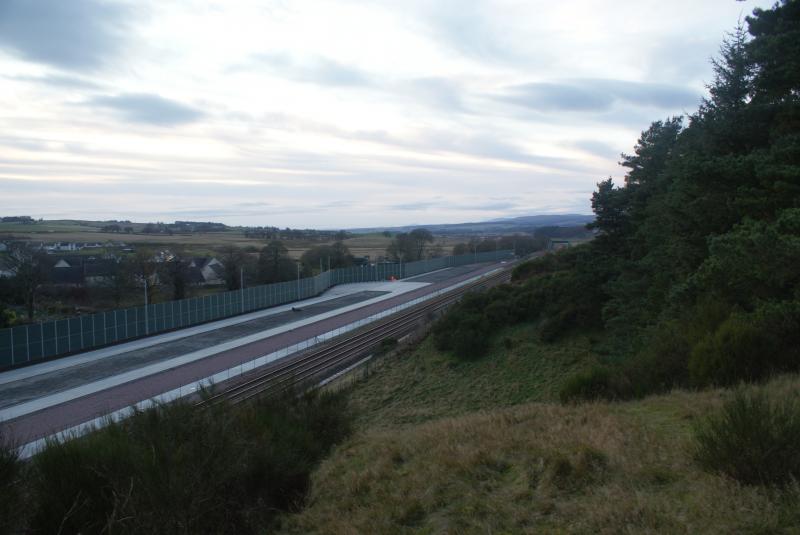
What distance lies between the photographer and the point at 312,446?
34.1 feet

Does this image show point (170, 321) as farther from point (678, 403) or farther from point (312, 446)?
point (678, 403)

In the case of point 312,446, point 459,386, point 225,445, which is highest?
point 225,445

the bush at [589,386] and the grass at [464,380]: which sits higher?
the bush at [589,386]

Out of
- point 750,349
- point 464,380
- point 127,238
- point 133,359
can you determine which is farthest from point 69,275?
point 127,238

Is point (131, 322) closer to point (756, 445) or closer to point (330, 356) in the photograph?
point (330, 356)

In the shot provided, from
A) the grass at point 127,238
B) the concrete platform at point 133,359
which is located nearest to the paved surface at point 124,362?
the concrete platform at point 133,359

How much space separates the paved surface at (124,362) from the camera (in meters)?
21.1

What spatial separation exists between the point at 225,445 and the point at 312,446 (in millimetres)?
3555

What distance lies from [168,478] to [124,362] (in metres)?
22.2

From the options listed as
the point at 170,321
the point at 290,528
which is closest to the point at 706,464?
the point at 290,528

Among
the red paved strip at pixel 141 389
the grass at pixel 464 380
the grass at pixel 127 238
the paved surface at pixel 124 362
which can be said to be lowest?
the grass at pixel 464 380

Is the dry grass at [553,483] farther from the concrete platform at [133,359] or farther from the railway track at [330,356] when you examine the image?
the concrete platform at [133,359]

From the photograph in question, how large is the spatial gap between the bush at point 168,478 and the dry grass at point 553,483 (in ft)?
2.19

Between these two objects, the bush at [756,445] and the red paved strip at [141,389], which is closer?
the bush at [756,445]
